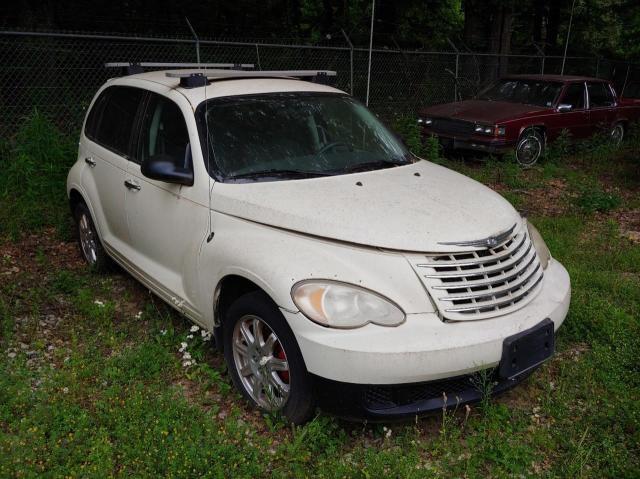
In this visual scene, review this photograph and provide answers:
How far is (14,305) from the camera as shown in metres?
4.66

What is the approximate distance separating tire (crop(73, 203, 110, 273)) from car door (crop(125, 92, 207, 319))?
95 centimetres

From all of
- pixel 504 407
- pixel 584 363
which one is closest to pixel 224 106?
pixel 504 407

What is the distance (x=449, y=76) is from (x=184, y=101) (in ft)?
36.2

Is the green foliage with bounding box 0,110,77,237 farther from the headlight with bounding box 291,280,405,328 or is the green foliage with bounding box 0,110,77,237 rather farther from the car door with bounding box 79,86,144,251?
the headlight with bounding box 291,280,405,328

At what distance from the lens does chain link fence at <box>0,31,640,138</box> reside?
8.69 m

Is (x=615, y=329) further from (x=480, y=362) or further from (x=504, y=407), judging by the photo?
(x=480, y=362)

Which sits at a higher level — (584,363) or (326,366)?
(326,366)

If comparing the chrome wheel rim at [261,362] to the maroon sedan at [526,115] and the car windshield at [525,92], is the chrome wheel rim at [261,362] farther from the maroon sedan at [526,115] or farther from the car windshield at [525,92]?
the car windshield at [525,92]

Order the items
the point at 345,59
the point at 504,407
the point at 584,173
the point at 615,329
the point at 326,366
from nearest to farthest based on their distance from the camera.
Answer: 1. the point at 326,366
2. the point at 504,407
3. the point at 615,329
4. the point at 584,173
5. the point at 345,59

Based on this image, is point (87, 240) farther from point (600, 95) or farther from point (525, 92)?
point (600, 95)

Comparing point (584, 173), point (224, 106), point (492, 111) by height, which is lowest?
point (584, 173)

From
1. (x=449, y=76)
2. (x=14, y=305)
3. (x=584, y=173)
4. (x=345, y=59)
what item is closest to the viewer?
(x=14, y=305)

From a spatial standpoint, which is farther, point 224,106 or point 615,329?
point 615,329

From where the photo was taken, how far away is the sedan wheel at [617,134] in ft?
37.6
